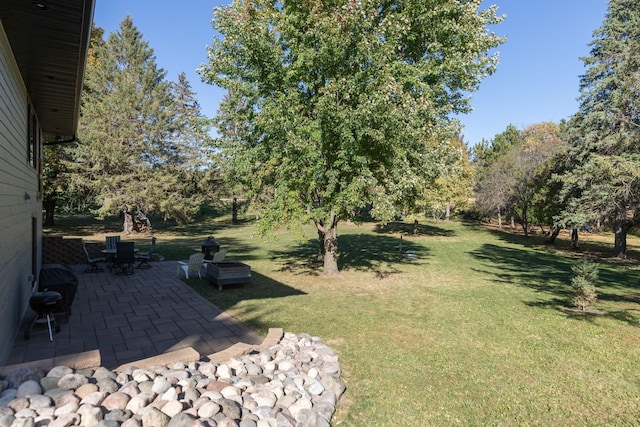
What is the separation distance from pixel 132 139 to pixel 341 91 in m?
22.0

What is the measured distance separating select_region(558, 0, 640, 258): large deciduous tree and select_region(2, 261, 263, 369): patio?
2046 cm

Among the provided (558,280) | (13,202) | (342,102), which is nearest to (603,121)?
(558,280)

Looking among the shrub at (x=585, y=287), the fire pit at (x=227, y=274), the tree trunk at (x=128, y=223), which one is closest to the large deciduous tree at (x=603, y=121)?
the shrub at (x=585, y=287)

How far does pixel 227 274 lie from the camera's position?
34.9 ft

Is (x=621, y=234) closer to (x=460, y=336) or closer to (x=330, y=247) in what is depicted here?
(x=330, y=247)

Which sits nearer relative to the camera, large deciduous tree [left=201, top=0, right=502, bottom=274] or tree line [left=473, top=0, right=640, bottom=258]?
large deciduous tree [left=201, top=0, right=502, bottom=274]

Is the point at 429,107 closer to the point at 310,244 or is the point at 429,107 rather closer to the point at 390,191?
the point at 390,191

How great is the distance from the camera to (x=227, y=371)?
489 centimetres

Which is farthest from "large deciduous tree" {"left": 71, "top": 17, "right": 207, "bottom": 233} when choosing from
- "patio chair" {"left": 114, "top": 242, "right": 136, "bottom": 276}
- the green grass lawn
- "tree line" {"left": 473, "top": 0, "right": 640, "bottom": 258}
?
"tree line" {"left": 473, "top": 0, "right": 640, "bottom": 258}

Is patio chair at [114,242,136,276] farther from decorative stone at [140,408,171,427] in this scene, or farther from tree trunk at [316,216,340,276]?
decorative stone at [140,408,171,427]

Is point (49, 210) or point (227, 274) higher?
point (49, 210)

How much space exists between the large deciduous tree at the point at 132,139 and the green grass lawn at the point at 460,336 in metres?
15.2

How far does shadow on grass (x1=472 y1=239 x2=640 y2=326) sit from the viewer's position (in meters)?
9.59

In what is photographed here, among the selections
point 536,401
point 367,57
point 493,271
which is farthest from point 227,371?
point 493,271
